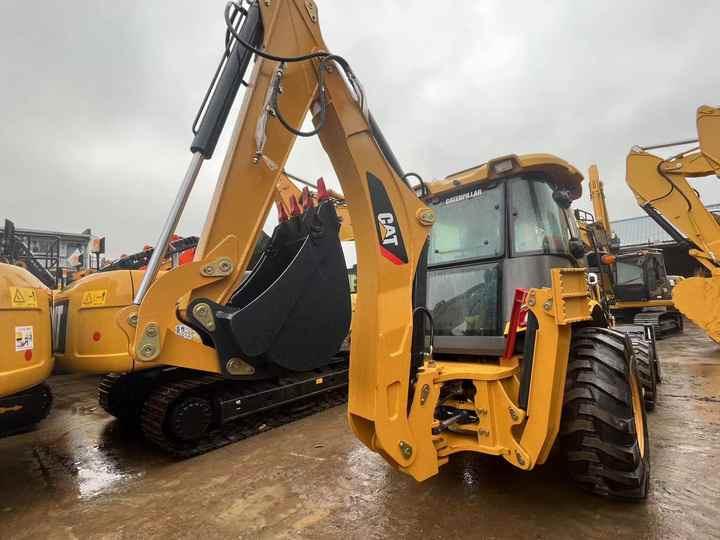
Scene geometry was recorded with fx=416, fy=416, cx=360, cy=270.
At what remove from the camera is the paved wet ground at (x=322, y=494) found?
227 centimetres

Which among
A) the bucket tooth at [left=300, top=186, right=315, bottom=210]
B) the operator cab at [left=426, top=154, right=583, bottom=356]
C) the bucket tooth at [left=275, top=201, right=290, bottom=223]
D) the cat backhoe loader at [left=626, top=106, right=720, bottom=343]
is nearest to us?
Answer: the operator cab at [left=426, top=154, right=583, bottom=356]

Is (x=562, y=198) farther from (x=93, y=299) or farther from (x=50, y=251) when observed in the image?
(x=50, y=251)

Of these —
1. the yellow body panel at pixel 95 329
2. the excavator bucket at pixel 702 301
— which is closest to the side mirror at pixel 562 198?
the yellow body panel at pixel 95 329

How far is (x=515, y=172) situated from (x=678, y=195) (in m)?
6.51

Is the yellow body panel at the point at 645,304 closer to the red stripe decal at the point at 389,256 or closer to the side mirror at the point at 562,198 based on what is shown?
the side mirror at the point at 562,198

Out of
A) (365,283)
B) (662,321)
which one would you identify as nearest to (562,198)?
(365,283)

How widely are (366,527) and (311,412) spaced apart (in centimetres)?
256

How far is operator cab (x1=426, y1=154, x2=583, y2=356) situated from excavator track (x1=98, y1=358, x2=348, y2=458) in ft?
5.39

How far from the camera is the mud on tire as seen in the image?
7.20 ft

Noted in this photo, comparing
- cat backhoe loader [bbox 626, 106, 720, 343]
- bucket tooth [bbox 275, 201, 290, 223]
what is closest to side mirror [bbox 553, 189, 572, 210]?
bucket tooth [bbox 275, 201, 290, 223]

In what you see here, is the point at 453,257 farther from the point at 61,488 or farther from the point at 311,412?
the point at 61,488

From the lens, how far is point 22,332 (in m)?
2.69

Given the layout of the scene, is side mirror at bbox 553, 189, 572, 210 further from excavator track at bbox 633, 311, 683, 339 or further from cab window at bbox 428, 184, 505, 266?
excavator track at bbox 633, 311, 683, 339

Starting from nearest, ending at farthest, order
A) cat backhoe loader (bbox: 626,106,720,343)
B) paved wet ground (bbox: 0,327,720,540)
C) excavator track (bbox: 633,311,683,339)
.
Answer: paved wet ground (bbox: 0,327,720,540) < cat backhoe loader (bbox: 626,106,720,343) < excavator track (bbox: 633,311,683,339)
